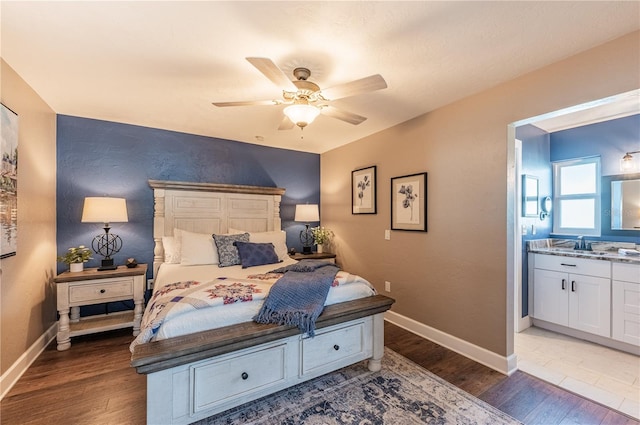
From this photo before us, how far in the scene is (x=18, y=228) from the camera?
2.16 meters

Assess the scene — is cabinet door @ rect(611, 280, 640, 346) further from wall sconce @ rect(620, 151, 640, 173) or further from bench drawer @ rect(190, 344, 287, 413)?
bench drawer @ rect(190, 344, 287, 413)

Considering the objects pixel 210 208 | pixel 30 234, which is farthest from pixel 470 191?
pixel 30 234

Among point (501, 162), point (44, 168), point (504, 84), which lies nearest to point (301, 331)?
point (501, 162)

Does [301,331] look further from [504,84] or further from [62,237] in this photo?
[62,237]

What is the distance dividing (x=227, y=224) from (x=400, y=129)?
2687 mm

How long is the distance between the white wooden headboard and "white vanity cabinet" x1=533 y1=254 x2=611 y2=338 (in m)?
3.49

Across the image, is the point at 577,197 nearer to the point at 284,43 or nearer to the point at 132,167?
the point at 284,43

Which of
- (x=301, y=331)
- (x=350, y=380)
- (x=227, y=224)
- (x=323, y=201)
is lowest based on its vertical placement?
(x=350, y=380)

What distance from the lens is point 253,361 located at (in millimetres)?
1758

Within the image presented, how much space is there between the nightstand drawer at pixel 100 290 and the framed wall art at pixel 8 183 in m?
0.73

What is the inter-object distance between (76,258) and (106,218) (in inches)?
20.4

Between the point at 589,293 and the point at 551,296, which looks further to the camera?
the point at 551,296

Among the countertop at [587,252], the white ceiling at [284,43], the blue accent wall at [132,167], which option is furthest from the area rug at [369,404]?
the blue accent wall at [132,167]

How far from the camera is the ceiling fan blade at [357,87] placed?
1.67 m
